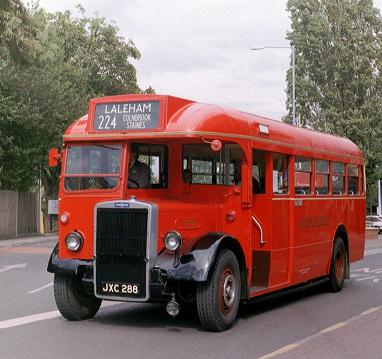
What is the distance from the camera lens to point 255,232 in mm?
9750

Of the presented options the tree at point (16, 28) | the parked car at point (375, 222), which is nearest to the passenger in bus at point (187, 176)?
the tree at point (16, 28)

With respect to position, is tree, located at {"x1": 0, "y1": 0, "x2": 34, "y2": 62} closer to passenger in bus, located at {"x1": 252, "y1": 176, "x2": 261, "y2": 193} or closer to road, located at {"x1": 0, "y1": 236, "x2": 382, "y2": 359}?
road, located at {"x1": 0, "y1": 236, "x2": 382, "y2": 359}

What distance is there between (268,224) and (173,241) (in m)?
2.03

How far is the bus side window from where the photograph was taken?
386 inches

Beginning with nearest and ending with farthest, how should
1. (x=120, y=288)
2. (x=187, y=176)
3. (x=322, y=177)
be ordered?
(x=120, y=288) → (x=187, y=176) → (x=322, y=177)

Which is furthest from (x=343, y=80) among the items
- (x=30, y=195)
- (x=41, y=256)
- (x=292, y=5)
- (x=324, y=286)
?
(x=324, y=286)

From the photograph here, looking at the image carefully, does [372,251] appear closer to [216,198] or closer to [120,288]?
[216,198]

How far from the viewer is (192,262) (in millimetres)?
8242

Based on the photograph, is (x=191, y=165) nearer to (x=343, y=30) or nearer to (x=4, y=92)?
(x=4, y=92)

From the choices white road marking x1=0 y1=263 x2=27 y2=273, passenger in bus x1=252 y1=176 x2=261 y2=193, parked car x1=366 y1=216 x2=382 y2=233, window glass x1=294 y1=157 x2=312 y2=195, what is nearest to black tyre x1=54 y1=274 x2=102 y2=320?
passenger in bus x1=252 y1=176 x2=261 y2=193

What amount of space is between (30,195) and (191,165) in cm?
2490

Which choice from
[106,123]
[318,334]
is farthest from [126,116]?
[318,334]

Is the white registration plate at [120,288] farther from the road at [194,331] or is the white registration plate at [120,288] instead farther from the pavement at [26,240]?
the pavement at [26,240]

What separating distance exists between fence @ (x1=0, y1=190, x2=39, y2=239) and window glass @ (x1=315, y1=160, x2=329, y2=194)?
2083 centimetres
